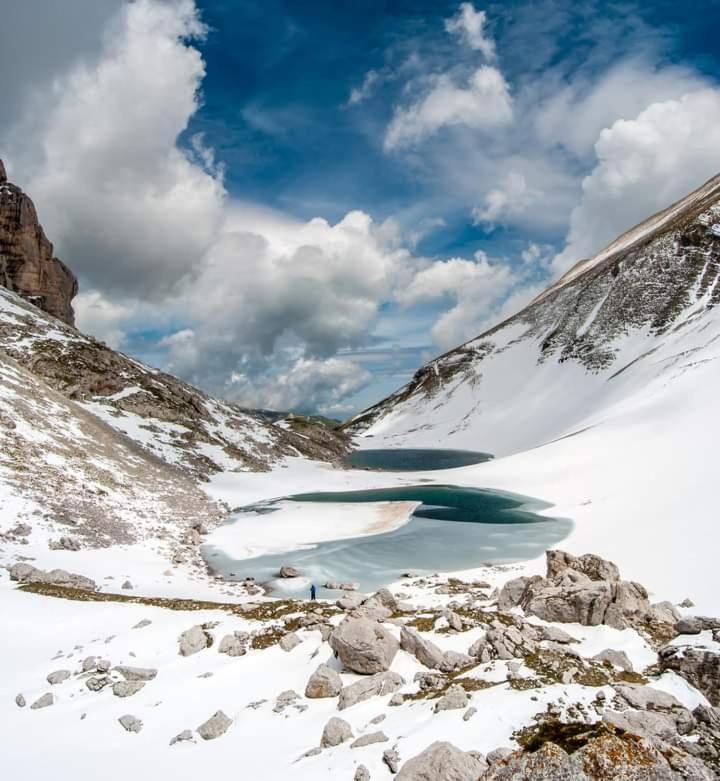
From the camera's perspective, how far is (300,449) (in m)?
102

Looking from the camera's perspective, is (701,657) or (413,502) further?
(413,502)

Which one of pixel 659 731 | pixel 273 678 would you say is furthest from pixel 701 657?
pixel 273 678

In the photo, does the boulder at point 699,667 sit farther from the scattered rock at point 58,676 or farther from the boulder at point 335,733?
the scattered rock at point 58,676

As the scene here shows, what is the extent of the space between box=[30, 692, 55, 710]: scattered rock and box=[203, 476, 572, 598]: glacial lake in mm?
14982

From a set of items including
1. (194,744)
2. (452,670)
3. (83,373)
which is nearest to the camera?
(194,744)

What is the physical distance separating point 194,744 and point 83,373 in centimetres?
7157

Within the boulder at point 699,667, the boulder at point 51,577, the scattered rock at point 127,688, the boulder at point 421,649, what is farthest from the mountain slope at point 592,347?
the scattered rock at point 127,688

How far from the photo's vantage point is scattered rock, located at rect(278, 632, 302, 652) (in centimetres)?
1394

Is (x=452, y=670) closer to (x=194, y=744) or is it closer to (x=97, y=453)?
(x=194, y=744)

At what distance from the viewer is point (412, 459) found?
415ft

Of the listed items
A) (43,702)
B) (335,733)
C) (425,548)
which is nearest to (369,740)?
(335,733)

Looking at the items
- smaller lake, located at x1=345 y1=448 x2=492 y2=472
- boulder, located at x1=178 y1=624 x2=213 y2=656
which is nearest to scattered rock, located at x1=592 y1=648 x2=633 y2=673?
boulder, located at x1=178 y1=624 x2=213 y2=656

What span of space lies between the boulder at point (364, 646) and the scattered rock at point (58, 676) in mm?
7559

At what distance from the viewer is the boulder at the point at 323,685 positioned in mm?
11297
